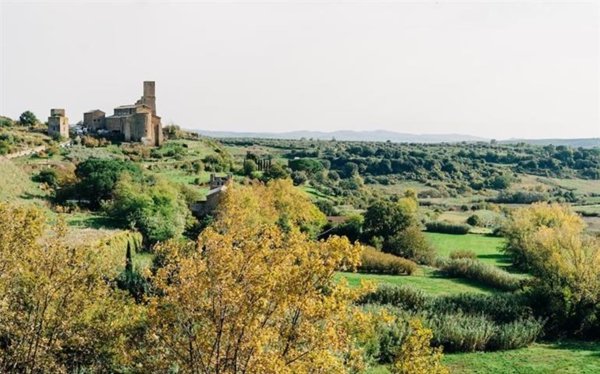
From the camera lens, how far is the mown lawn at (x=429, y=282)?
35094mm

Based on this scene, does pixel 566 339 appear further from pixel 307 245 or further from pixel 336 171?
pixel 336 171

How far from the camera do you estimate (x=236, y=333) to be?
905 cm

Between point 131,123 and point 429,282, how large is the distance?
169 ft

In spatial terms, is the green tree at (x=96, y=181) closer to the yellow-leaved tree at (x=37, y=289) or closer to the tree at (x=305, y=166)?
the yellow-leaved tree at (x=37, y=289)

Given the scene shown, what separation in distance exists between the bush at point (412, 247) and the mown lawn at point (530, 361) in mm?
22421

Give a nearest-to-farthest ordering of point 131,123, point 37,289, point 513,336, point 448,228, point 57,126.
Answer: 1. point 37,289
2. point 513,336
3. point 448,228
4. point 57,126
5. point 131,123

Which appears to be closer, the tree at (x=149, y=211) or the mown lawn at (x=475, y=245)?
the tree at (x=149, y=211)

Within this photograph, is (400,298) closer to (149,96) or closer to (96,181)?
(96,181)

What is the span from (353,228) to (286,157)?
63764mm

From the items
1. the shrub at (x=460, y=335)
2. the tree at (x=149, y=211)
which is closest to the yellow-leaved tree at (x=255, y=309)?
the shrub at (x=460, y=335)

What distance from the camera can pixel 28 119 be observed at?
84250 mm

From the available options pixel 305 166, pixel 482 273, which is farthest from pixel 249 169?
pixel 482 273

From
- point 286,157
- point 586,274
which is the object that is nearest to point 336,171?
point 286,157

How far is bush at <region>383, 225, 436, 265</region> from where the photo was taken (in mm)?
47531
